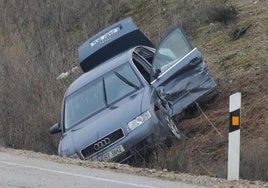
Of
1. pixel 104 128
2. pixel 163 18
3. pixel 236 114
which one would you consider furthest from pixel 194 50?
pixel 163 18

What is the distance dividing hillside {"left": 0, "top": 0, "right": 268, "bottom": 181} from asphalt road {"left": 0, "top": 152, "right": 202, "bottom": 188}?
1.61m

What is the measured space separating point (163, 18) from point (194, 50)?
32.7 feet

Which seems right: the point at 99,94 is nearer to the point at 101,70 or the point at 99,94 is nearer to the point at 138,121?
the point at 101,70

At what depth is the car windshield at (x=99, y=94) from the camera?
1359 centimetres

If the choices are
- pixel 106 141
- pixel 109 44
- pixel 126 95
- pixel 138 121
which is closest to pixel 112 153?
pixel 106 141

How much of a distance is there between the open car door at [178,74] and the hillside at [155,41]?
0.63 m

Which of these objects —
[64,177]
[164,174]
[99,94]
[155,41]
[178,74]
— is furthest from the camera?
[155,41]

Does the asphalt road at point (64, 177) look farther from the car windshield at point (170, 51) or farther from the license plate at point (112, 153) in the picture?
the car windshield at point (170, 51)

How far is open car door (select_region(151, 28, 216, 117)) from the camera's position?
46.2ft

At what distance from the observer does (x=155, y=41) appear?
23.2 metres

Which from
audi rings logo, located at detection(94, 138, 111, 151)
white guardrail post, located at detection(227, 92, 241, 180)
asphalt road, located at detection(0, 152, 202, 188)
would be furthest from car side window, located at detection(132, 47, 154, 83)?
white guardrail post, located at detection(227, 92, 241, 180)

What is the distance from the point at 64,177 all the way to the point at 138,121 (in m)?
2.37

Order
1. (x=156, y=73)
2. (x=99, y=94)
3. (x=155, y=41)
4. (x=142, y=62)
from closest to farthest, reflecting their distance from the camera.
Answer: (x=99, y=94)
(x=156, y=73)
(x=142, y=62)
(x=155, y=41)

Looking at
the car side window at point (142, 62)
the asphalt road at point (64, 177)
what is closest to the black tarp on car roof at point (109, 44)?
the car side window at point (142, 62)
